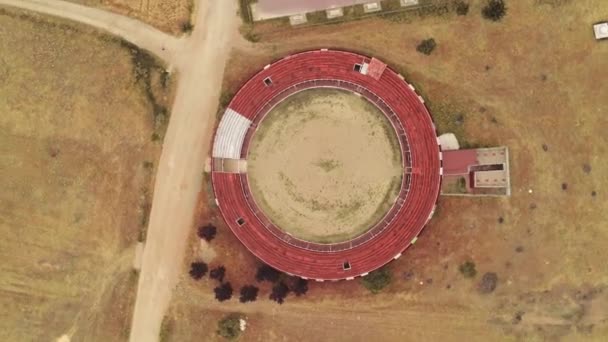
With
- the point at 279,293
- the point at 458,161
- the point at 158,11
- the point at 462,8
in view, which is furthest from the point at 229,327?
the point at 462,8

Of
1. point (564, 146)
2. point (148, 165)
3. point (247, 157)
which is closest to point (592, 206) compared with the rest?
point (564, 146)

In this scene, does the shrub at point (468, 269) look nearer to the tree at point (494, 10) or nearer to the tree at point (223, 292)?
the tree at point (223, 292)

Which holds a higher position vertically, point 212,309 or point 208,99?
point 208,99

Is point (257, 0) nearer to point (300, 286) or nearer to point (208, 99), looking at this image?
point (208, 99)

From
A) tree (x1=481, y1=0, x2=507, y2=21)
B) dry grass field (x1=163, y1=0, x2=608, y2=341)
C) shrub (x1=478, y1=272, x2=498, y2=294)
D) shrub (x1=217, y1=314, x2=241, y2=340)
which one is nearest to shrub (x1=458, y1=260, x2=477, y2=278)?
dry grass field (x1=163, y1=0, x2=608, y2=341)

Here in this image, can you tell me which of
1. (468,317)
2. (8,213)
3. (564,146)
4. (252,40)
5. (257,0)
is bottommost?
(468,317)

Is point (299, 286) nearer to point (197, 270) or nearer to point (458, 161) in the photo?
point (197, 270)
